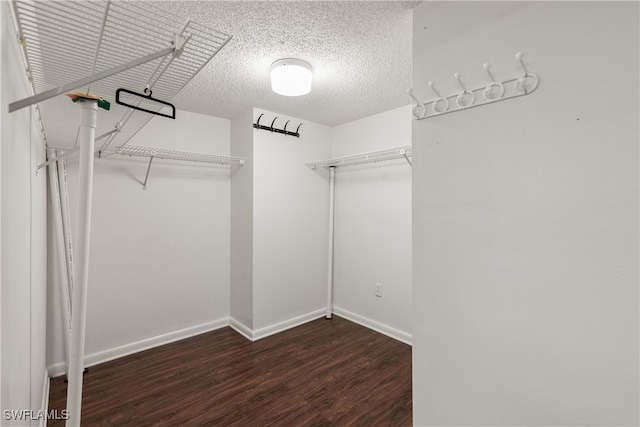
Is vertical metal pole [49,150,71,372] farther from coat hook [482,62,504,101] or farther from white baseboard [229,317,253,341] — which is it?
coat hook [482,62,504,101]

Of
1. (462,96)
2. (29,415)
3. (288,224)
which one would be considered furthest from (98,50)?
(288,224)

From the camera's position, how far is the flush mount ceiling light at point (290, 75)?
6.20ft

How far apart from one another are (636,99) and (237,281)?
3125 mm

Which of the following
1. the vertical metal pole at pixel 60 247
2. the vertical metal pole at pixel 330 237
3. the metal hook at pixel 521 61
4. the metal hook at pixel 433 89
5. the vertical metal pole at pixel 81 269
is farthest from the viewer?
the vertical metal pole at pixel 330 237

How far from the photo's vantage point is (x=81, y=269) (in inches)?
36.2

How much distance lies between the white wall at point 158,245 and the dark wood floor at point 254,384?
251mm

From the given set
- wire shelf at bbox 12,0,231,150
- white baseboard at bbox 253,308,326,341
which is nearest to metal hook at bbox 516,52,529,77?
wire shelf at bbox 12,0,231,150

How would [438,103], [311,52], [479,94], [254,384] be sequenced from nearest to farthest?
[479,94] < [438,103] < [311,52] < [254,384]

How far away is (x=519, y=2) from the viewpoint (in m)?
1.13

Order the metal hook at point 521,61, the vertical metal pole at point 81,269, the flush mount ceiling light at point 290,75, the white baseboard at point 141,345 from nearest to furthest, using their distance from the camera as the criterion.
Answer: the vertical metal pole at point 81,269 → the metal hook at point 521,61 → the flush mount ceiling light at point 290,75 → the white baseboard at point 141,345

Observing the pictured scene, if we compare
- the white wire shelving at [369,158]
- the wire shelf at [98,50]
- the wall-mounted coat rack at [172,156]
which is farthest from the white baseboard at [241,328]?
the wire shelf at [98,50]

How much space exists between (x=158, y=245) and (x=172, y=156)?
85cm

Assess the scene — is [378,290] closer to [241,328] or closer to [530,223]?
[241,328]

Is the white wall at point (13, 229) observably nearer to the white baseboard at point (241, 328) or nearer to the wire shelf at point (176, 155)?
the wire shelf at point (176, 155)
